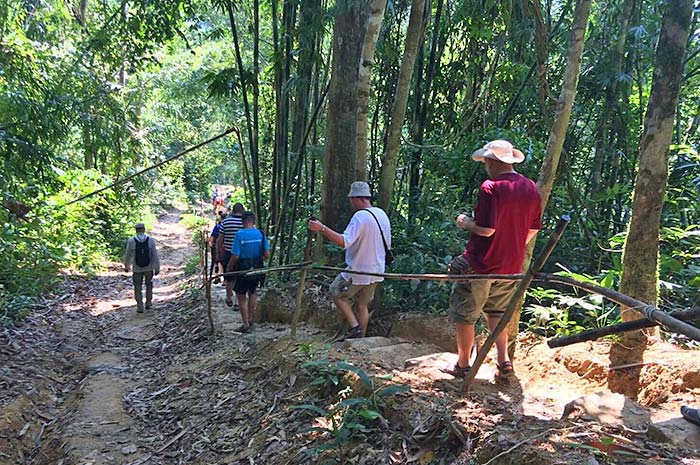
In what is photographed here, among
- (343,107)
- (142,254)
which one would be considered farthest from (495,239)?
(142,254)

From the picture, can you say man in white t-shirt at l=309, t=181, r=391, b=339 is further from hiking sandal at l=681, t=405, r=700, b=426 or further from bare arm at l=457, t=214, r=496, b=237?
hiking sandal at l=681, t=405, r=700, b=426

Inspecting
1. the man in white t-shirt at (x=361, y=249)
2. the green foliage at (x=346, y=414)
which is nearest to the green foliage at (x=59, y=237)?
the man in white t-shirt at (x=361, y=249)

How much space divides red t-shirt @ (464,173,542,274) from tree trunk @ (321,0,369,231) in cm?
241

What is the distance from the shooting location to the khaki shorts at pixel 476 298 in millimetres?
3592

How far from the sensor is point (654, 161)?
319 centimetres

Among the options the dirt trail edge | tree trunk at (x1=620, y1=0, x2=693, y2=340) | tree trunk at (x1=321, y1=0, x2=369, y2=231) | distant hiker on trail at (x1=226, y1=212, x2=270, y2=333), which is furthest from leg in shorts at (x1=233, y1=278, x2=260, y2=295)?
tree trunk at (x1=620, y1=0, x2=693, y2=340)

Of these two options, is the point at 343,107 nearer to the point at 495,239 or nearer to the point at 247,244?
the point at 247,244

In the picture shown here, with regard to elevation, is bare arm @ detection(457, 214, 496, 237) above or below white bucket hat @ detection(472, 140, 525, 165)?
below

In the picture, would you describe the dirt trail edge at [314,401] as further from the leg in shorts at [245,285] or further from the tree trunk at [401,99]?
the tree trunk at [401,99]

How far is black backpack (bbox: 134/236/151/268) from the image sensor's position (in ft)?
29.3

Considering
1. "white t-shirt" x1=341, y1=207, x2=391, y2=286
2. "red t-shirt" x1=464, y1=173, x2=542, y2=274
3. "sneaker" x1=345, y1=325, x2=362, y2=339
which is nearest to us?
"red t-shirt" x1=464, y1=173, x2=542, y2=274

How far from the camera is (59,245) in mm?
11094

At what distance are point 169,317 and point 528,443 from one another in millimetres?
6964

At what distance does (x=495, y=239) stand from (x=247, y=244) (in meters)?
3.77
